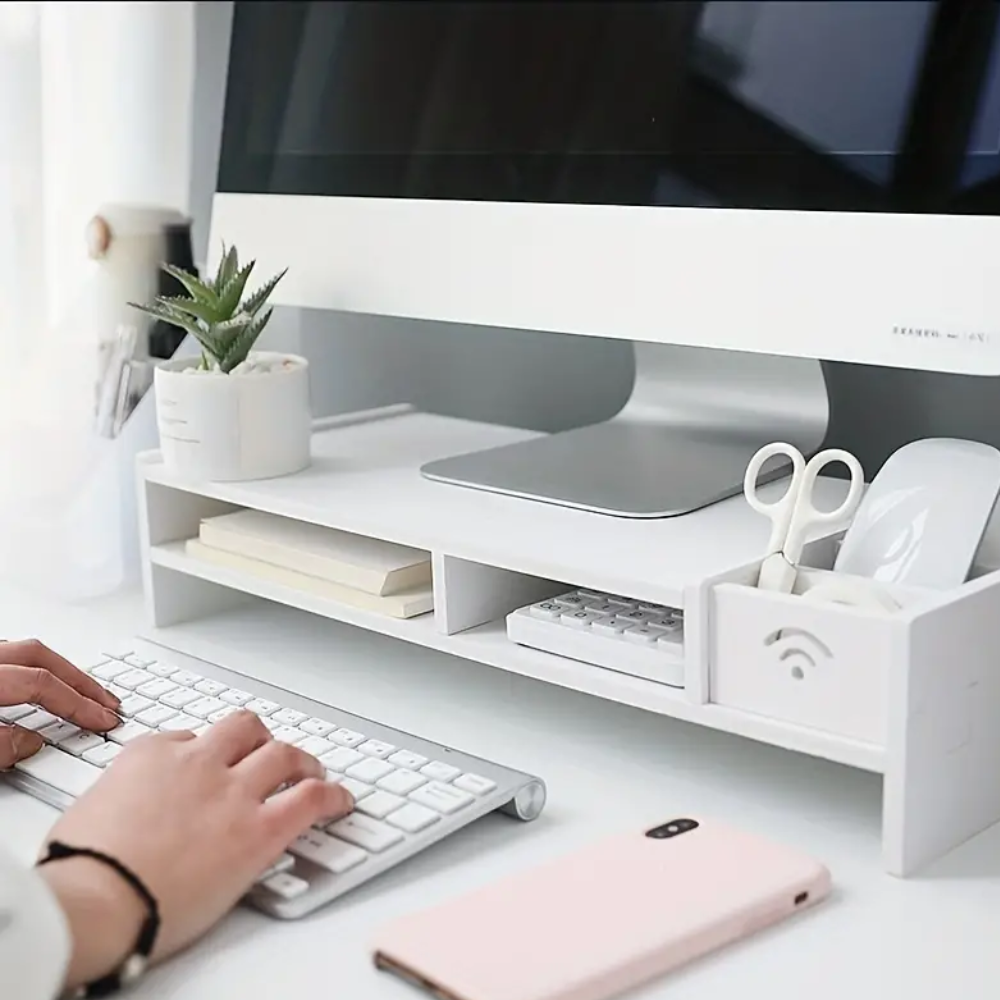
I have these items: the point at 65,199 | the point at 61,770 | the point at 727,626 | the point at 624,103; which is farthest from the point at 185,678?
the point at 65,199

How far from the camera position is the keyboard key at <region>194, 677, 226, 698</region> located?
0.83 m

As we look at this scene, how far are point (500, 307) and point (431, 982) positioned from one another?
510 millimetres

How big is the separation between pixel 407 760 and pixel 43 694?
0.69ft

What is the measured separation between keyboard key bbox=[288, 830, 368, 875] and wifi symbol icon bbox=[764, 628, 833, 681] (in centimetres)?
21

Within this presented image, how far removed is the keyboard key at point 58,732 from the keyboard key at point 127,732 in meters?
0.02

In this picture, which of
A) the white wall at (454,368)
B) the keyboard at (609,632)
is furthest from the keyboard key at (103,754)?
the white wall at (454,368)

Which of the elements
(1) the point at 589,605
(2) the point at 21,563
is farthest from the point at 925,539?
(2) the point at 21,563

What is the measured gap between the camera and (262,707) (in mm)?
804

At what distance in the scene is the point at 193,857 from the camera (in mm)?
598

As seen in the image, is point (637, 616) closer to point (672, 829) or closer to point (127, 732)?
point (672, 829)

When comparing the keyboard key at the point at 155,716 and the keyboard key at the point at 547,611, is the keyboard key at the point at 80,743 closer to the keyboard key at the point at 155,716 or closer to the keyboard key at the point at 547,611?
the keyboard key at the point at 155,716

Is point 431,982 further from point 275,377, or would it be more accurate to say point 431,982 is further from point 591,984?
point 275,377

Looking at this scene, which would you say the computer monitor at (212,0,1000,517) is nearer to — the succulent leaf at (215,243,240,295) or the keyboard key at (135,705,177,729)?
the succulent leaf at (215,243,240,295)

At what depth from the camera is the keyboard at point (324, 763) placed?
64 centimetres
